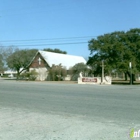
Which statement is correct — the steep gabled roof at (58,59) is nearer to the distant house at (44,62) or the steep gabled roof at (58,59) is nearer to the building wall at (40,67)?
the distant house at (44,62)

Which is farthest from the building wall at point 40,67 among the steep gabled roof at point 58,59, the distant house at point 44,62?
the steep gabled roof at point 58,59

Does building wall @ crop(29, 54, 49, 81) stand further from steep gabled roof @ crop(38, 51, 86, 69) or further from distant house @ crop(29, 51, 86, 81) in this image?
steep gabled roof @ crop(38, 51, 86, 69)

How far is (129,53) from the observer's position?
44.0 metres

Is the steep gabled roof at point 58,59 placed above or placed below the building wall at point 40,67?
above

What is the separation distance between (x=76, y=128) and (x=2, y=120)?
9.42 feet

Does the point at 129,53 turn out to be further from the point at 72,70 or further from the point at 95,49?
the point at 72,70

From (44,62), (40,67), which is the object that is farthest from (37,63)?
(44,62)

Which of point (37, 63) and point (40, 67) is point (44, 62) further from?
point (37, 63)

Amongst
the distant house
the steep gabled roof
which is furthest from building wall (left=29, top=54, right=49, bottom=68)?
the steep gabled roof

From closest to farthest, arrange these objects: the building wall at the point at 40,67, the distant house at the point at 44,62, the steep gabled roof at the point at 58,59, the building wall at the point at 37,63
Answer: the building wall at the point at 40,67, the distant house at the point at 44,62, the building wall at the point at 37,63, the steep gabled roof at the point at 58,59

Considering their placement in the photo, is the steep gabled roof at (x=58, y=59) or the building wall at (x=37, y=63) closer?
the building wall at (x=37, y=63)

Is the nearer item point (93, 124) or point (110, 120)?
point (93, 124)

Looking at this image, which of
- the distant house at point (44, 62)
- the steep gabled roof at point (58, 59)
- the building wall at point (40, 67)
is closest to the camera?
the building wall at point (40, 67)

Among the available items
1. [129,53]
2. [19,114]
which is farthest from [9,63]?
[19,114]
